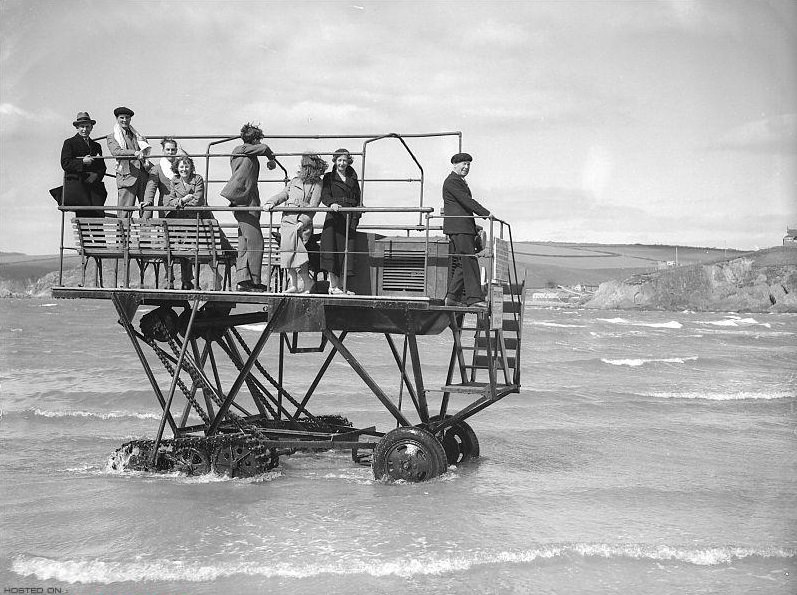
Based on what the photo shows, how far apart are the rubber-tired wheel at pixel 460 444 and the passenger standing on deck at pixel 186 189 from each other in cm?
463

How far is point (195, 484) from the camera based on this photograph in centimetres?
1225

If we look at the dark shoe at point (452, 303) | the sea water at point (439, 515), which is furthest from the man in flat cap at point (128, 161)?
the dark shoe at point (452, 303)

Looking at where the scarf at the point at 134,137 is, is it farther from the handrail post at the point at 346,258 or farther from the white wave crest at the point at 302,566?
the white wave crest at the point at 302,566

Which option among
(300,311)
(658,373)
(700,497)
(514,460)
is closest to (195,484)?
(300,311)

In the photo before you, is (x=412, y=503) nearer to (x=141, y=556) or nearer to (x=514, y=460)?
(x=141, y=556)

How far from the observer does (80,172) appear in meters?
12.7

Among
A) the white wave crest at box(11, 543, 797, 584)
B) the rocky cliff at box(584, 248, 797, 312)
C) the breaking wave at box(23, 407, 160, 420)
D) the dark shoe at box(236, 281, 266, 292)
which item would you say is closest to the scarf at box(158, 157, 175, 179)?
the dark shoe at box(236, 281, 266, 292)

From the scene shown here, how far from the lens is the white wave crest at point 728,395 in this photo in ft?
87.7

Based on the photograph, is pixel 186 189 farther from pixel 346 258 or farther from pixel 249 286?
pixel 346 258

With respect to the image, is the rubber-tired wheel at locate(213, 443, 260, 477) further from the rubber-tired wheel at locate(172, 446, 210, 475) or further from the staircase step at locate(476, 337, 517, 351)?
the staircase step at locate(476, 337, 517, 351)

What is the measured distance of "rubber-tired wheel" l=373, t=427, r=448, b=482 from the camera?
12039mm

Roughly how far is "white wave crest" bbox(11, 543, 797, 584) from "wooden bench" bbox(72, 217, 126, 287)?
15.5ft

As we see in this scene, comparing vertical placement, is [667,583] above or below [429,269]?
below

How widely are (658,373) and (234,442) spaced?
2635 cm
